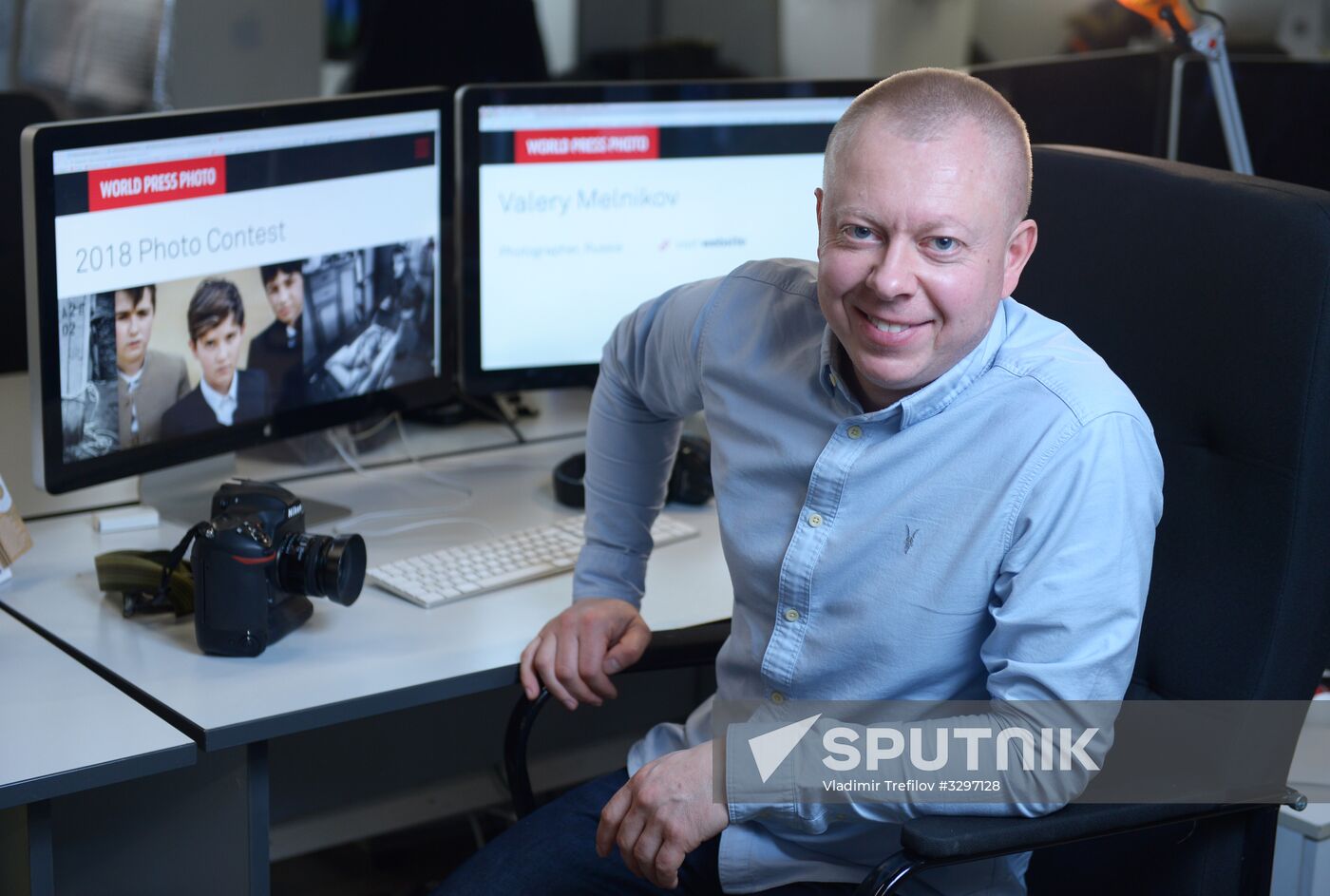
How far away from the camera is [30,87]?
3465 mm

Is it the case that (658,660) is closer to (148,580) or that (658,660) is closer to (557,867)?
(557,867)

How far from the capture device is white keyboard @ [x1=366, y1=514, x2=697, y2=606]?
158 centimetres

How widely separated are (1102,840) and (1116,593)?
1.17ft

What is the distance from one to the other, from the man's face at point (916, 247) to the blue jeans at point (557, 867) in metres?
0.51

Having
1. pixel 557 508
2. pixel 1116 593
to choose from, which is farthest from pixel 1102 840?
pixel 557 508

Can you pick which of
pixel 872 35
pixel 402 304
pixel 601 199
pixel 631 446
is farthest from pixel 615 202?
pixel 872 35

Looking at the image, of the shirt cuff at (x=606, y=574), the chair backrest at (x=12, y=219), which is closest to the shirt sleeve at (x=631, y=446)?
the shirt cuff at (x=606, y=574)

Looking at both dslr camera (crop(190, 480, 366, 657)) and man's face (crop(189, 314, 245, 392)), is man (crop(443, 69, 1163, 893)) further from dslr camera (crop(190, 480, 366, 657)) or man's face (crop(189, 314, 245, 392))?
man's face (crop(189, 314, 245, 392))

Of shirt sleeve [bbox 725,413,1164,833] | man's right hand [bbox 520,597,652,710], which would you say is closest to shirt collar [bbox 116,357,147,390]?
man's right hand [bbox 520,597,652,710]

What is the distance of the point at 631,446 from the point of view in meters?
1.57

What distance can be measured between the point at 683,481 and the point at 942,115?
80 cm

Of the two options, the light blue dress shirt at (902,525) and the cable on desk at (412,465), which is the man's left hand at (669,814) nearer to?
the light blue dress shirt at (902,525)

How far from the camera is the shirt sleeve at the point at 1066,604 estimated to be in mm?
1138

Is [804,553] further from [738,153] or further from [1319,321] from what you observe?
[738,153]
